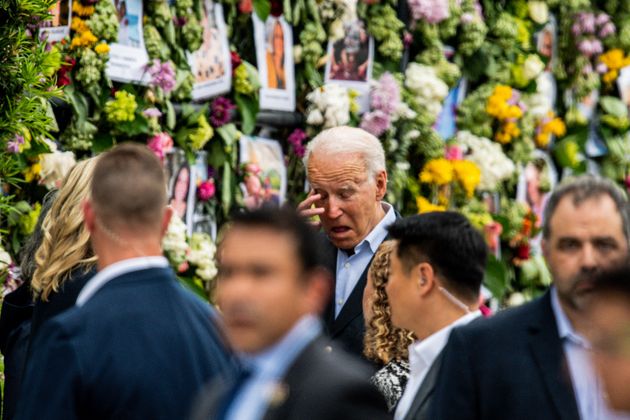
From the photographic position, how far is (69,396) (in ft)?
9.51

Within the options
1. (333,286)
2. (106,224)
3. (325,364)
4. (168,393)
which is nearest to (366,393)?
(325,364)

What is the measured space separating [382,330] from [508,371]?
833mm

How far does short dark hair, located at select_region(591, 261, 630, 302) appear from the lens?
2680 millimetres

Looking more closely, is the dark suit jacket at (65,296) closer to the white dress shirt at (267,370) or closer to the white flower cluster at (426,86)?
the white dress shirt at (267,370)

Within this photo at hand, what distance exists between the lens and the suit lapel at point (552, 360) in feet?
10.4

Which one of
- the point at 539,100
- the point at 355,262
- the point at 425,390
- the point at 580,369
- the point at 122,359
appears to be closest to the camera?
the point at 122,359

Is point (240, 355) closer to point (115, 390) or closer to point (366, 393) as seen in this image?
point (366, 393)

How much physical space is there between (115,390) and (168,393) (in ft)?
0.43

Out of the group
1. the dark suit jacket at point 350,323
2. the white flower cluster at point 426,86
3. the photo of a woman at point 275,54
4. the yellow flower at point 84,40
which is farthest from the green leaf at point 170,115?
the white flower cluster at point 426,86

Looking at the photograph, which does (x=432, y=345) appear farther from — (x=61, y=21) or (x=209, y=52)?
(x=209, y=52)

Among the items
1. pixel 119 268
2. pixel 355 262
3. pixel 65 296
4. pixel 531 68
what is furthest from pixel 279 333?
pixel 531 68

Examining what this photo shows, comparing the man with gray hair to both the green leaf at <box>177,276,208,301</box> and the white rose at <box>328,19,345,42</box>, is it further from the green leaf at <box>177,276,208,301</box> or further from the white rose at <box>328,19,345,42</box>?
the white rose at <box>328,19,345,42</box>

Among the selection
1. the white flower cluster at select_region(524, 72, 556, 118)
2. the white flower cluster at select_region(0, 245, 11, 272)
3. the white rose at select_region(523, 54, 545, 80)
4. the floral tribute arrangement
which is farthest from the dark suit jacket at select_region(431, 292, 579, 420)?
the white flower cluster at select_region(524, 72, 556, 118)

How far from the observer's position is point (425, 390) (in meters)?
3.46
